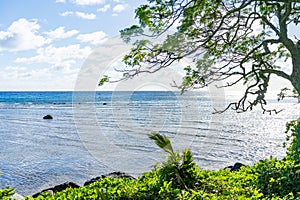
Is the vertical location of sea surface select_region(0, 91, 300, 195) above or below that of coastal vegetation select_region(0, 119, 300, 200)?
below

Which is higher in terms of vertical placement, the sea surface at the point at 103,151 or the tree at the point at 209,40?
the tree at the point at 209,40

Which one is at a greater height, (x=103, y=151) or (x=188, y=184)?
(x=188, y=184)

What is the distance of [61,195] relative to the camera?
4.78 meters

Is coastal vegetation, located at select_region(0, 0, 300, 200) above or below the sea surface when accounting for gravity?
above

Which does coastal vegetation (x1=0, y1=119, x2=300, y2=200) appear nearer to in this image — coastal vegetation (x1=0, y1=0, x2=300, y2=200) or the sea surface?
coastal vegetation (x1=0, y1=0, x2=300, y2=200)

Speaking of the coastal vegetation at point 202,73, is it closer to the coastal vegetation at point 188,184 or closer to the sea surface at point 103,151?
the coastal vegetation at point 188,184

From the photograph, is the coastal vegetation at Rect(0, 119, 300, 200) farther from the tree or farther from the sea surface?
the sea surface

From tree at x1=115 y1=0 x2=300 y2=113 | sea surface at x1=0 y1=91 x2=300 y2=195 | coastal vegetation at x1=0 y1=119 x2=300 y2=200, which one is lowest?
sea surface at x1=0 y1=91 x2=300 y2=195

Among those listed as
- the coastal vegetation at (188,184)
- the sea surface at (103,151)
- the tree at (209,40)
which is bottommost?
the sea surface at (103,151)

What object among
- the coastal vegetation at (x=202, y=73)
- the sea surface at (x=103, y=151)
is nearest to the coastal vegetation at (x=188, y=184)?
the coastal vegetation at (x=202, y=73)

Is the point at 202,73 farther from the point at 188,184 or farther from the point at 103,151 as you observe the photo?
the point at 103,151

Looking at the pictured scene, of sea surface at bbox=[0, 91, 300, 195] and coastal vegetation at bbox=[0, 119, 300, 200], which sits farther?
sea surface at bbox=[0, 91, 300, 195]

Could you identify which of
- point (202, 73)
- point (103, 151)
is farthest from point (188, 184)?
point (103, 151)

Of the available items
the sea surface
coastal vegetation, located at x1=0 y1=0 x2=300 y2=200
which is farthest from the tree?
the sea surface
